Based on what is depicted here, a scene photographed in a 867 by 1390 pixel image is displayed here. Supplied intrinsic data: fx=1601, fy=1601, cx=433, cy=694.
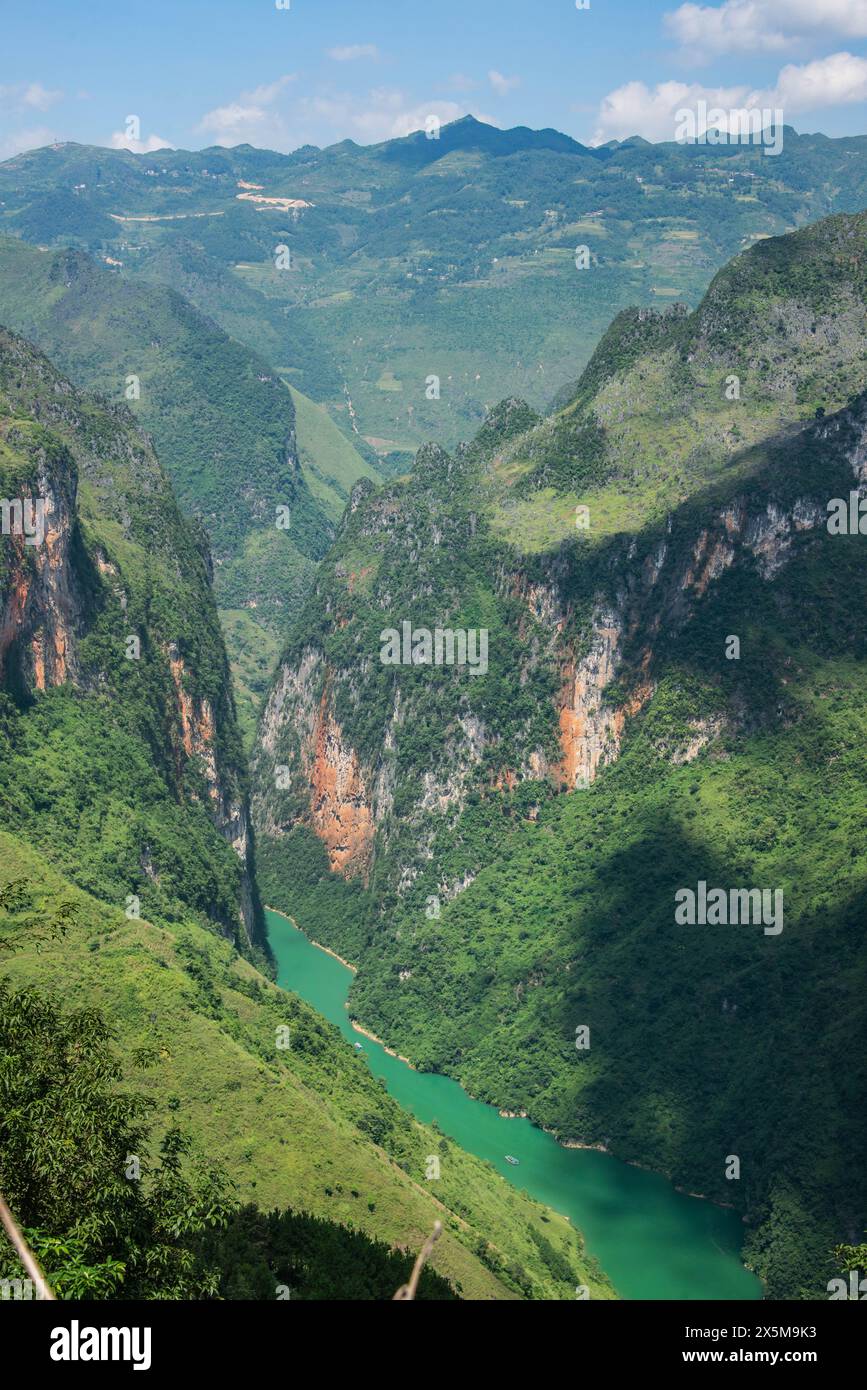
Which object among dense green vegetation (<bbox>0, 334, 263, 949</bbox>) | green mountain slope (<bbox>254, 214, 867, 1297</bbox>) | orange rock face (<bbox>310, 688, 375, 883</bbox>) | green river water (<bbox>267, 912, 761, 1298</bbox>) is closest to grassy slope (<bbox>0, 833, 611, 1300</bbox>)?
green river water (<bbox>267, 912, 761, 1298</bbox>)

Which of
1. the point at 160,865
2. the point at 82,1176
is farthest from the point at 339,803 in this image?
the point at 82,1176

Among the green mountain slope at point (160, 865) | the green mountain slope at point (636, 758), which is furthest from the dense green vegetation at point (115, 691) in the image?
the green mountain slope at point (636, 758)

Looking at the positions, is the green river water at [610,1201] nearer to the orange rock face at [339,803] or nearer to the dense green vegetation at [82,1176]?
the orange rock face at [339,803]

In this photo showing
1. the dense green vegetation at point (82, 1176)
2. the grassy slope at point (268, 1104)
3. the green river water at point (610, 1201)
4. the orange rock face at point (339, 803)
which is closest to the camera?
the dense green vegetation at point (82, 1176)
